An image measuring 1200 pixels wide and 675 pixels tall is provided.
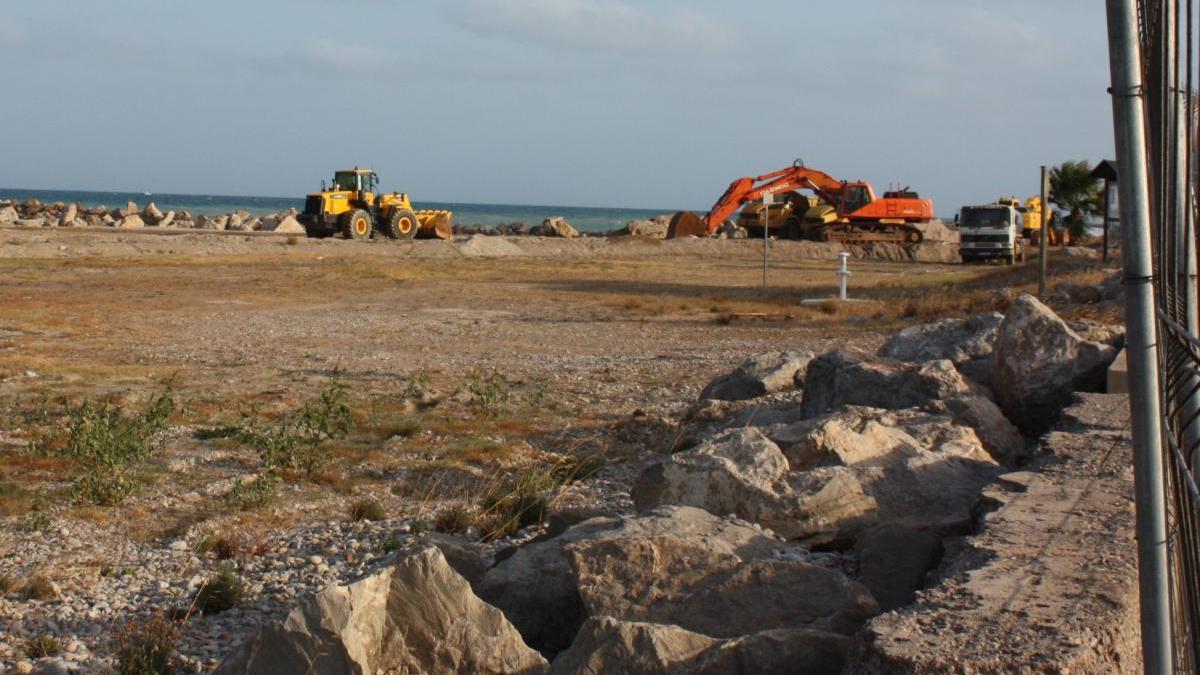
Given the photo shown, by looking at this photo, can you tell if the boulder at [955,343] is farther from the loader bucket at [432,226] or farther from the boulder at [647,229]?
the boulder at [647,229]

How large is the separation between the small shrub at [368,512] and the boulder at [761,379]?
187 inches

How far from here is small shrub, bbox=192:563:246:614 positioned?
21.5 feet

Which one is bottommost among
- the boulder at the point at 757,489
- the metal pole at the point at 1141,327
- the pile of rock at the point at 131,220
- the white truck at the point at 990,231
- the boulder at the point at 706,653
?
the boulder at the point at 706,653

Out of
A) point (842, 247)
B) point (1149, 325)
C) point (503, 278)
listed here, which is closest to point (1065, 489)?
point (1149, 325)

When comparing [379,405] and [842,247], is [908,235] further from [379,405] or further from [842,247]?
[379,405]

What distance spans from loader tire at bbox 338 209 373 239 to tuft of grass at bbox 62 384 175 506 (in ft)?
107

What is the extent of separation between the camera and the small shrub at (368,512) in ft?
28.5

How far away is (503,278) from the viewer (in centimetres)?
3244

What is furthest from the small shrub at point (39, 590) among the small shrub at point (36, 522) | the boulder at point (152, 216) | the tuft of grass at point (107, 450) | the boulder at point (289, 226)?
the boulder at point (152, 216)

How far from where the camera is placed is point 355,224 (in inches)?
1681

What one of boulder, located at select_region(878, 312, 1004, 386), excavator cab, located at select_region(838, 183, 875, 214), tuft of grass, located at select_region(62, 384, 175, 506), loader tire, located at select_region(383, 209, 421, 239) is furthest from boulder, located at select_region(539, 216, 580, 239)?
tuft of grass, located at select_region(62, 384, 175, 506)

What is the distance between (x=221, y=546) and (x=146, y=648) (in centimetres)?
204

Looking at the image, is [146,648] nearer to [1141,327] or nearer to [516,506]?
[516,506]

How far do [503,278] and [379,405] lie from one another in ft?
63.7
